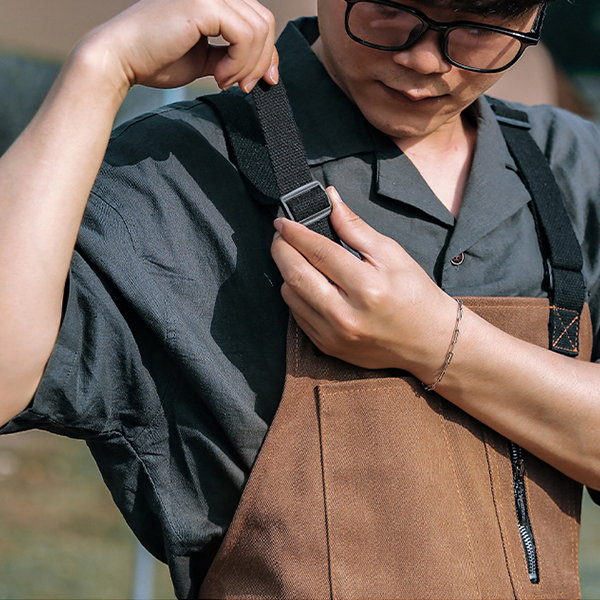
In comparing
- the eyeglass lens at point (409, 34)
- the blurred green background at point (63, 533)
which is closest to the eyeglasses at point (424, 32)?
the eyeglass lens at point (409, 34)

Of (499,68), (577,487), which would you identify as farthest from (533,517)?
(499,68)

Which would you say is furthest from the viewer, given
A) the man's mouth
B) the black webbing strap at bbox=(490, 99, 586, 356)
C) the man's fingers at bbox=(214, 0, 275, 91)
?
the black webbing strap at bbox=(490, 99, 586, 356)

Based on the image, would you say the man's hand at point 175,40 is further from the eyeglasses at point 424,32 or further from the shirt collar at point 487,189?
the shirt collar at point 487,189

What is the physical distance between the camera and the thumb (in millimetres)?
1038

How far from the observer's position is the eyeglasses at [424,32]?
1.05 meters

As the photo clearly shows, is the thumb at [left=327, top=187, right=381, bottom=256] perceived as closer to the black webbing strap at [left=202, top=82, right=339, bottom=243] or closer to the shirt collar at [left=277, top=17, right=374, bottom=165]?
the black webbing strap at [left=202, top=82, right=339, bottom=243]

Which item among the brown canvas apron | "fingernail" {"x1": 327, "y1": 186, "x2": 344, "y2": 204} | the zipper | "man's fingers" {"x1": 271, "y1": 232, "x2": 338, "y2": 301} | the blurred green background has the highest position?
"fingernail" {"x1": 327, "y1": 186, "x2": 344, "y2": 204}

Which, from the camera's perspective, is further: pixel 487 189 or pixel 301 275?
pixel 487 189

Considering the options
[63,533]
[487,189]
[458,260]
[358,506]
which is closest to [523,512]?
[358,506]

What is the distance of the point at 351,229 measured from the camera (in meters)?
1.05

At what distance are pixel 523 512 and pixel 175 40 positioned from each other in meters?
0.81

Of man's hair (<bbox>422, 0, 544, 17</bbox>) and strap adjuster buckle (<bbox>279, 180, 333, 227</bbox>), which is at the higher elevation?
man's hair (<bbox>422, 0, 544, 17</bbox>)

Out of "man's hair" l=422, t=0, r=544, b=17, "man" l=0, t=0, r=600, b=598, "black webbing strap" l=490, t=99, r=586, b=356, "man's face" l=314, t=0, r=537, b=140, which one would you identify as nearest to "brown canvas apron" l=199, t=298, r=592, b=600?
"man" l=0, t=0, r=600, b=598

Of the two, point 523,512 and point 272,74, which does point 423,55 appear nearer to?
point 272,74
